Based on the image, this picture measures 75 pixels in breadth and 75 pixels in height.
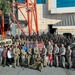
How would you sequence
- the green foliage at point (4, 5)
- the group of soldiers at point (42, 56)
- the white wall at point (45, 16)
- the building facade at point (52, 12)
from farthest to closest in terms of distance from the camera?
the white wall at point (45, 16) → the building facade at point (52, 12) → the green foliage at point (4, 5) → the group of soldiers at point (42, 56)

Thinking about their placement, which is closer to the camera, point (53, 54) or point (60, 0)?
point (53, 54)

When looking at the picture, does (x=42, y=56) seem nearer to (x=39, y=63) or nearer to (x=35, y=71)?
(x=39, y=63)

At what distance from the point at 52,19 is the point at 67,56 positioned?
2405cm

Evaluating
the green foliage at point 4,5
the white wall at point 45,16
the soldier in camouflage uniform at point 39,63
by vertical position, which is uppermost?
the green foliage at point 4,5

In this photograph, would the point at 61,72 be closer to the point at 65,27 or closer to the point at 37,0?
the point at 65,27

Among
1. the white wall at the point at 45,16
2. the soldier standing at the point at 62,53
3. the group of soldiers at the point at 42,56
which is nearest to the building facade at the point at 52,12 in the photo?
the white wall at the point at 45,16

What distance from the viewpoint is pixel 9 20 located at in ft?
136

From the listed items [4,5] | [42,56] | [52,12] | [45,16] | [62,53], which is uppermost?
[4,5]

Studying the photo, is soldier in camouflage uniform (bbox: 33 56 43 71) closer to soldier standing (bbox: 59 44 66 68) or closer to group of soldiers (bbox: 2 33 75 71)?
group of soldiers (bbox: 2 33 75 71)

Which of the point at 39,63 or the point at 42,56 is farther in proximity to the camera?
the point at 42,56

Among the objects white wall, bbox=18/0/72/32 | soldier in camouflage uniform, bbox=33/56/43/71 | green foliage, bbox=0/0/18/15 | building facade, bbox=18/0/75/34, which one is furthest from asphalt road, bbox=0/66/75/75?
white wall, bbox=18/0/72/32

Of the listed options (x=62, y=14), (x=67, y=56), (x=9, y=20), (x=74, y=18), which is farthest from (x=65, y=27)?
(x=67, y=56)

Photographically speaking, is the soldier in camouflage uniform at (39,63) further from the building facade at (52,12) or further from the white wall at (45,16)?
the white wall at (45,16)

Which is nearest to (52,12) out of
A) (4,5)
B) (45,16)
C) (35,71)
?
(45,16)
